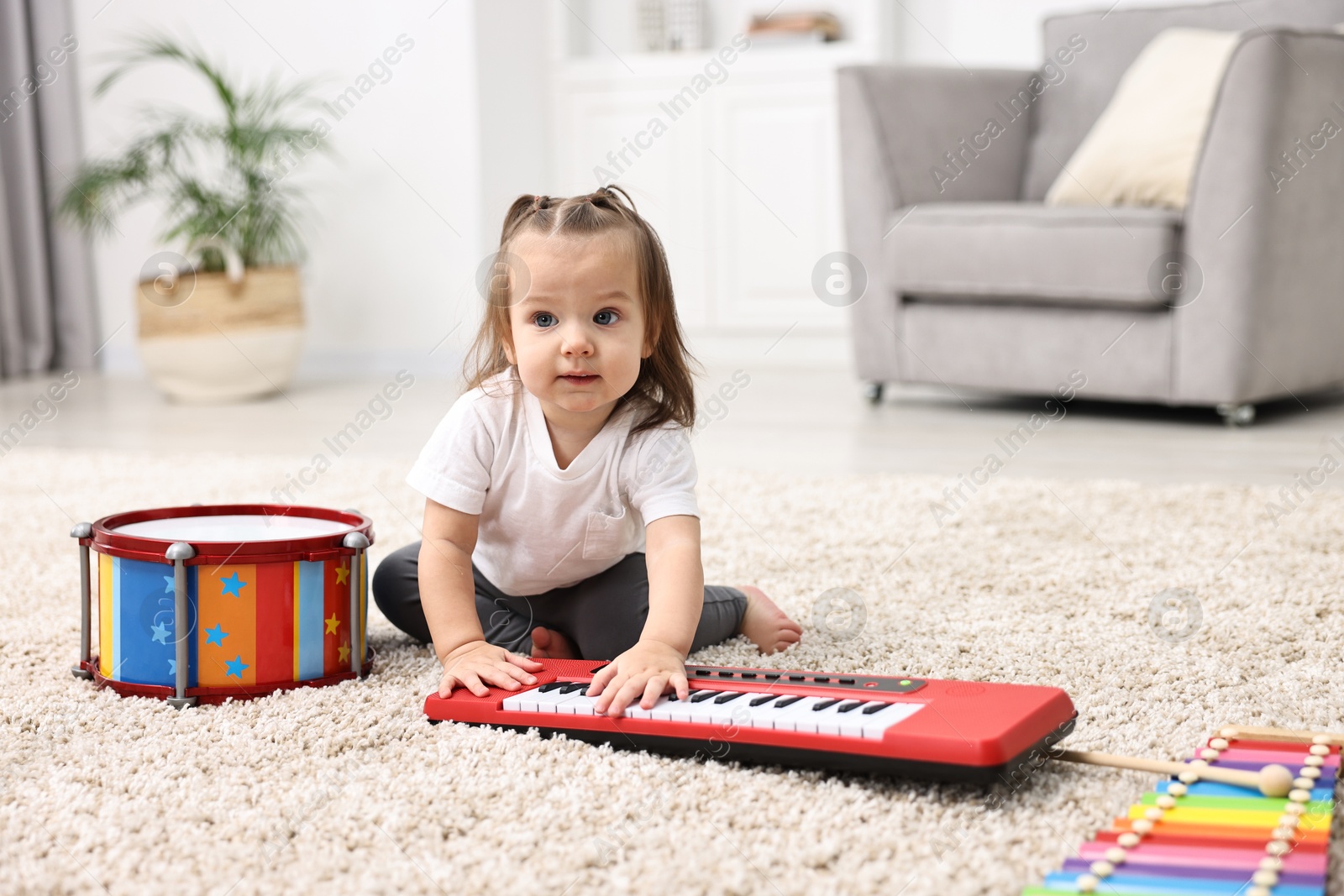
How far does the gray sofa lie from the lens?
2.15 m

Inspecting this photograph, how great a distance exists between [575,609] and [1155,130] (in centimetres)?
176

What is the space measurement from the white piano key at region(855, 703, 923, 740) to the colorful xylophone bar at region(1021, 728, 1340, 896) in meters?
0.13

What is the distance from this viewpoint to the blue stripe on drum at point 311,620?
0.95 meters

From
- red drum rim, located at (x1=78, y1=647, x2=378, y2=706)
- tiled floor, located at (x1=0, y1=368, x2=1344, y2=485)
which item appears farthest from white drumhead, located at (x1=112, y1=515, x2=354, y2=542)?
tiled floor, located at (x1=0, y1=368, x2=1344, y2=485)

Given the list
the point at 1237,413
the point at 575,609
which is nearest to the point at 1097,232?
the point at 1237,413

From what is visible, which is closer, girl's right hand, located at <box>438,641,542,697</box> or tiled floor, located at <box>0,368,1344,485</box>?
girl's right hand, located at <box>438,641,542,697</box>

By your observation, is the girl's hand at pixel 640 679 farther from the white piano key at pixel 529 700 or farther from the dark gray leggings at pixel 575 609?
the dark gray leggings at pixel 575 609

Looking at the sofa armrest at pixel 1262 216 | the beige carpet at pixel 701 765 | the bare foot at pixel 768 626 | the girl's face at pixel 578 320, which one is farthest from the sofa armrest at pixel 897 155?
the girl's face at pixel 578 320

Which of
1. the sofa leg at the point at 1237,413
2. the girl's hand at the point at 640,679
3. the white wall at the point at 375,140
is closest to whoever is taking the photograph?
the girl's hand at the point at 640,679

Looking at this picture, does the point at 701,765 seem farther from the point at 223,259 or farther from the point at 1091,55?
the point at 223,259

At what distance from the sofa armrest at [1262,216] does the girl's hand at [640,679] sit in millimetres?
1619

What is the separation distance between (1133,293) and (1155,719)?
151 cm

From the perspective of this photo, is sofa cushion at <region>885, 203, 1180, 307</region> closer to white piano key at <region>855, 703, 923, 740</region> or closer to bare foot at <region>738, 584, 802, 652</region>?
bare foot at <region>738, 584, 802, 652</region>

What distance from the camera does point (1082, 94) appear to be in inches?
107
